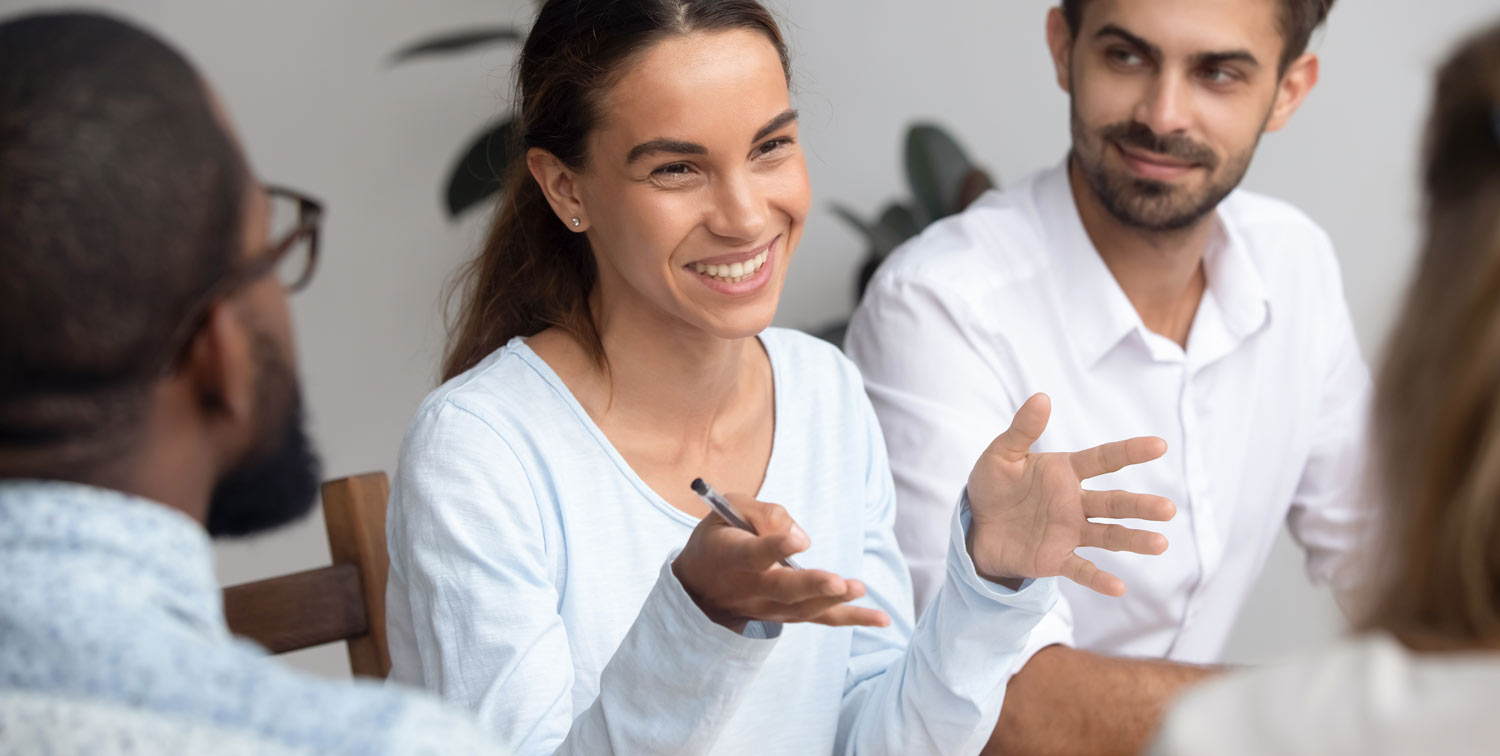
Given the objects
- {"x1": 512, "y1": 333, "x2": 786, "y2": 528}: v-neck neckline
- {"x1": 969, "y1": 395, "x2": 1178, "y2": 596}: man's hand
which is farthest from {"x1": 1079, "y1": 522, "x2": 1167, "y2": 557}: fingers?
{"x1": 512, "y1": 333, "x2": 786, "y2": 528}: v-neck neckline

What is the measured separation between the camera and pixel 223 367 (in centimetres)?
74

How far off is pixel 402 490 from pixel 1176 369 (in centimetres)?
99

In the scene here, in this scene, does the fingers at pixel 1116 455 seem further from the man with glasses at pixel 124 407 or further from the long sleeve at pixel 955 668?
the man with glasses at pixel 124 407

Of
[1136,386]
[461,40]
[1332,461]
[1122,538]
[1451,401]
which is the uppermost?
[1451,401]

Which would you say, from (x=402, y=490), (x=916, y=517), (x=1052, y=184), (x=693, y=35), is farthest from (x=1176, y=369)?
(x=402, y=490)

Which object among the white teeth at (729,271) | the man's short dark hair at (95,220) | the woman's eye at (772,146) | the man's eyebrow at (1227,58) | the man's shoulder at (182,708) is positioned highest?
the man's short dark hair at (95,220)

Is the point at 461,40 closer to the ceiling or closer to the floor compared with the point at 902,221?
closer to the ceiling

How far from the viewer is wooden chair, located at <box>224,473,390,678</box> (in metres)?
1.32

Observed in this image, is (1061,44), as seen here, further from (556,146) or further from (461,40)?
(461,40)

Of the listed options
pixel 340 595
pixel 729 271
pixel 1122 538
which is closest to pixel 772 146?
pixel 729 271

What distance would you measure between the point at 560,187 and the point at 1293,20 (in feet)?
3.13

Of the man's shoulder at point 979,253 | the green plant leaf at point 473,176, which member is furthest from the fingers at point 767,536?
the green plant leaf at point 473,176

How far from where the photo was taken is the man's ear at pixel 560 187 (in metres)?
1.38

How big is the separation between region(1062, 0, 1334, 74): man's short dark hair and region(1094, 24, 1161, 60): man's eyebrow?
6 cm
